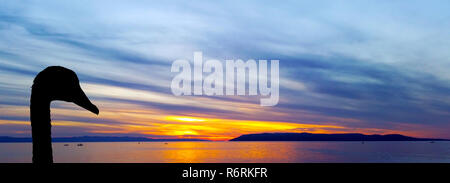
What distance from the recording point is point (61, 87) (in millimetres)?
3680

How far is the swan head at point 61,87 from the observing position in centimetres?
364

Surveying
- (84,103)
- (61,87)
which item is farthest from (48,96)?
(84,103)

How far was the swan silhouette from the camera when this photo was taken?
12.0 feet

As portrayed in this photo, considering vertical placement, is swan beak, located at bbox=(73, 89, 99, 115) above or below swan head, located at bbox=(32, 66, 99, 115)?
below

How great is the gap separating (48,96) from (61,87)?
0.19 meters

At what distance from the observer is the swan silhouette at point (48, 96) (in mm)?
3645

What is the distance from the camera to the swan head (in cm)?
364

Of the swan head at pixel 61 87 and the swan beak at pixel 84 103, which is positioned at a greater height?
the swan head at pixel 61 87
